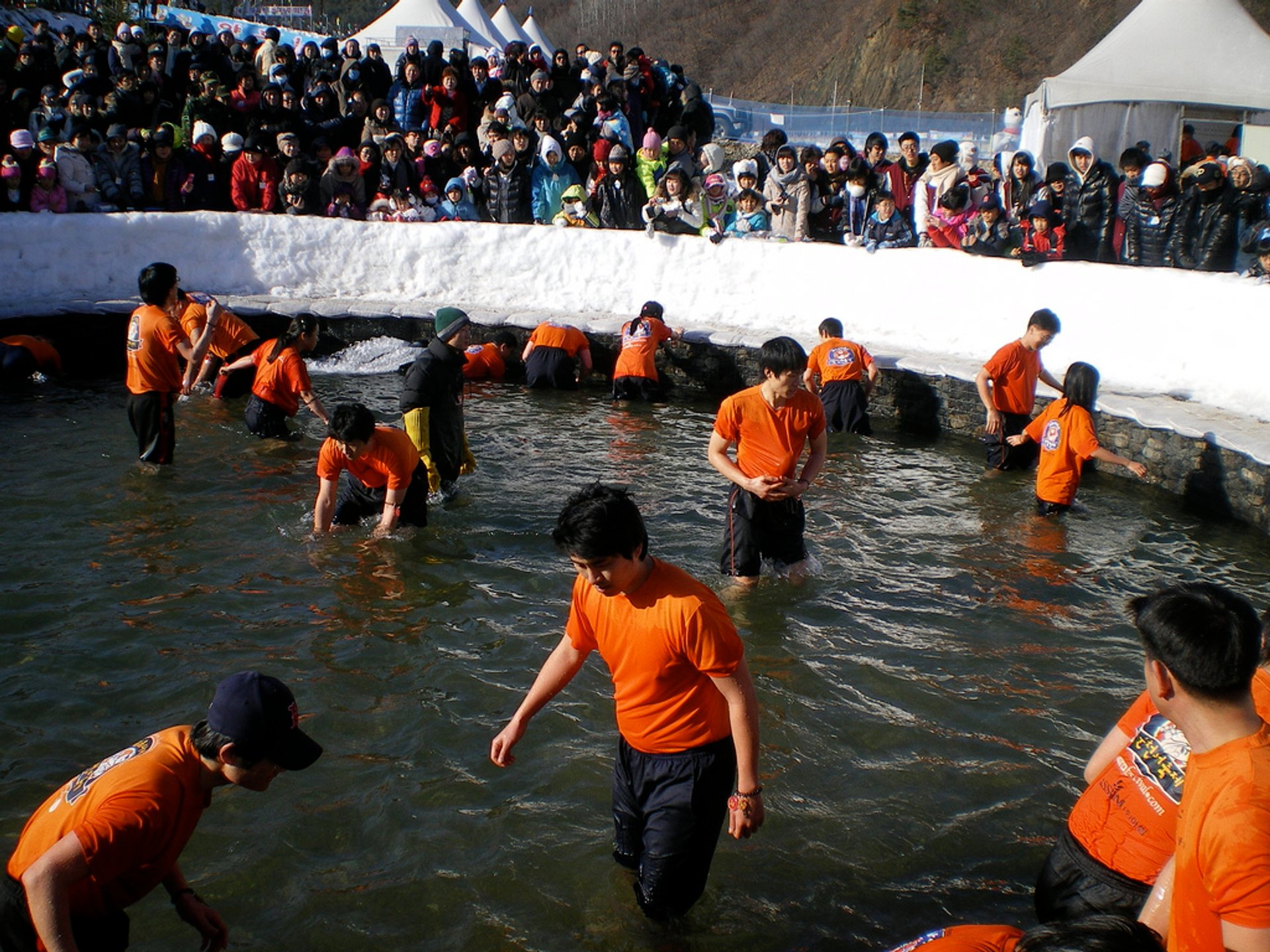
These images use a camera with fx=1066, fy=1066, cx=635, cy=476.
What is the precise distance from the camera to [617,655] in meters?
3.21

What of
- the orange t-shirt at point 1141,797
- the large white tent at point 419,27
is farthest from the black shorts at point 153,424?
the large white tent at point 419,27

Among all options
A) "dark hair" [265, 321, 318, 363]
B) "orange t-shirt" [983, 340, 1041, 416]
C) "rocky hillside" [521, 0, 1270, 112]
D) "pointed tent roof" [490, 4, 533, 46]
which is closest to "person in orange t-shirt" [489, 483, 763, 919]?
"dark hair" [265, 321, 318, 363]

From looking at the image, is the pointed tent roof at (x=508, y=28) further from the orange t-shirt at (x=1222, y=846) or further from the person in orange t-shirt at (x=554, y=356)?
the orange t-shirt at (x=1222, y=846)

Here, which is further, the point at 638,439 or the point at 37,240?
the point at 37,240

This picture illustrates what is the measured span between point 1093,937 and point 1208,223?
30.7ft

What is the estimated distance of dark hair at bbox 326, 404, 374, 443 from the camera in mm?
5867

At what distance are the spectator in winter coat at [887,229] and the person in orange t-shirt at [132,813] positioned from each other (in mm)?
9732

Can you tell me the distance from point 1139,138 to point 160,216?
13018 millimetres

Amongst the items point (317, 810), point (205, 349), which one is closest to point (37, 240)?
point (205, 349)

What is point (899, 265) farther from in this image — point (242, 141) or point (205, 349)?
point (242, 141)

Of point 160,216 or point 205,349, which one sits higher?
point 160,216

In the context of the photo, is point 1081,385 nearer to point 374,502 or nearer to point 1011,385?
point 1011,385

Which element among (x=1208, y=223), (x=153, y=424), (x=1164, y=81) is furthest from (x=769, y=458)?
(x=1164, y=81)

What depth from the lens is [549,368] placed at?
11.2 meters
